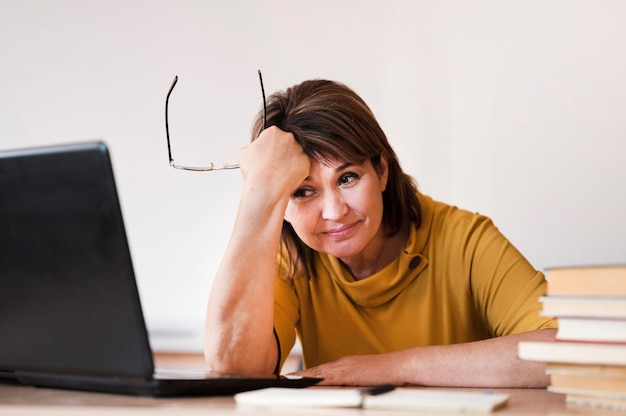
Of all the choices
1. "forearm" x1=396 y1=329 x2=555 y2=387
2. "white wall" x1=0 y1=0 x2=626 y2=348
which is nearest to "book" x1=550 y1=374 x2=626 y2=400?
"forearm" x1=396 y1=329 x2=555 y2=387

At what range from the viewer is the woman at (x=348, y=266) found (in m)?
1.45

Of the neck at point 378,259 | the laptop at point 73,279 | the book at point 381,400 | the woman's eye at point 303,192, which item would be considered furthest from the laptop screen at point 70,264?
the neck at point 378,259

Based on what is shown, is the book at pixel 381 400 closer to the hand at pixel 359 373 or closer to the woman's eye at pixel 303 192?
the hand at pixel 359 373

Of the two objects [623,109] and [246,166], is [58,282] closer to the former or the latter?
[246,166]

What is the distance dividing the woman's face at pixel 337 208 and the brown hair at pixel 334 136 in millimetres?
30

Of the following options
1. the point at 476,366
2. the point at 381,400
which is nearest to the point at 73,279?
the point at 381,400

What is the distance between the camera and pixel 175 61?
9.05 feet

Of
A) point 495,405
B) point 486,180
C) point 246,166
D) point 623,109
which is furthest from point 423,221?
point 495,405

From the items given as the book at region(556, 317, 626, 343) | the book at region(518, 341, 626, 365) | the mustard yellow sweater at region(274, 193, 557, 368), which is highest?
the book at region(556, 317, 626, 343)

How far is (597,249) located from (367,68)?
0.84 metres

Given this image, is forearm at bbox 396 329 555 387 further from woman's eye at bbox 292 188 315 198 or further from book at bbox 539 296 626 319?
woman's eye at bbox 292 188 315 198

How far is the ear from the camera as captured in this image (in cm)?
175

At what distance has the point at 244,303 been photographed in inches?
57.3

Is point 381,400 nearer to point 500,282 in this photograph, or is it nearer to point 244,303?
point 244,303
